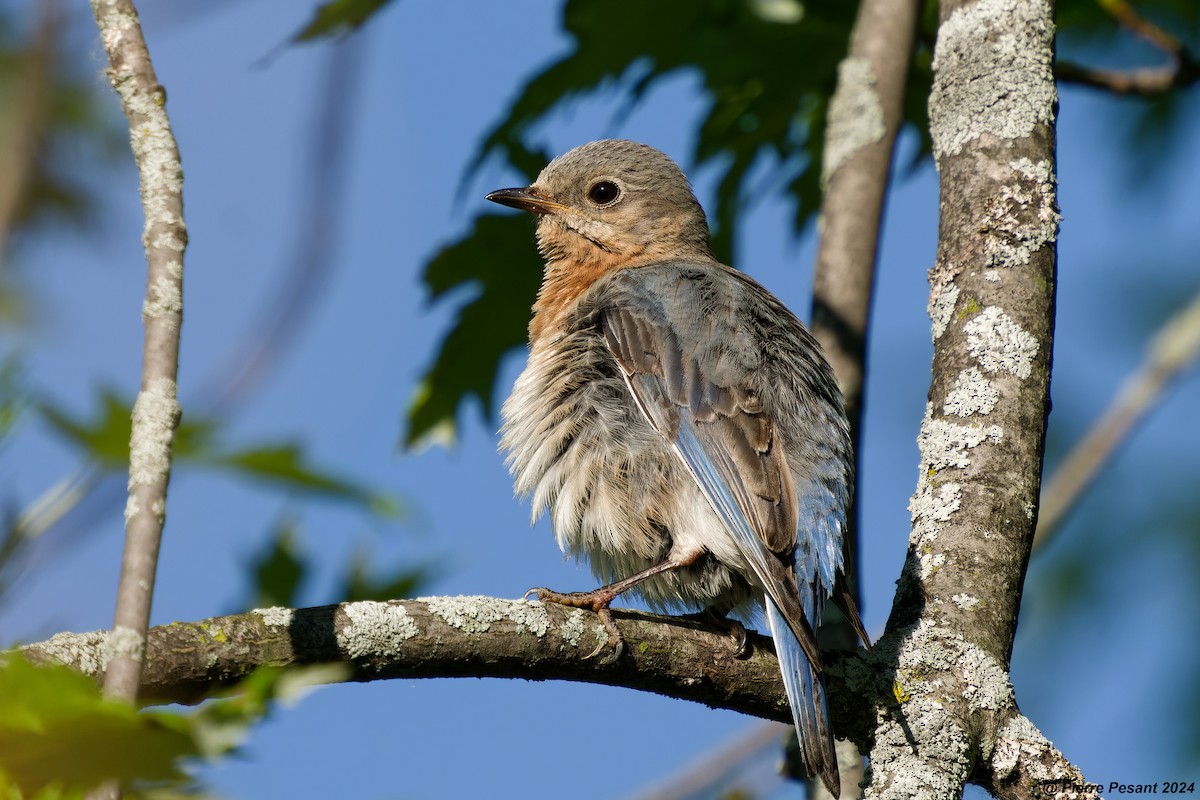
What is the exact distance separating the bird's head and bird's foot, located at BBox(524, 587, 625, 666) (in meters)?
2.02

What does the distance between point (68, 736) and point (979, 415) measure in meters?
2.66

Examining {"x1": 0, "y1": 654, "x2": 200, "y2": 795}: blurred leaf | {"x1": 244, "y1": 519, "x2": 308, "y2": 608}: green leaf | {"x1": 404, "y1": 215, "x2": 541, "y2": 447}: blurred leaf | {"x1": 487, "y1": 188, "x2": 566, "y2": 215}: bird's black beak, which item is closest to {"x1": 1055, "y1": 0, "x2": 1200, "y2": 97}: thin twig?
{"x1": 487, "y1": 188, "x2": 566, "y2": 215}: bird's black beak

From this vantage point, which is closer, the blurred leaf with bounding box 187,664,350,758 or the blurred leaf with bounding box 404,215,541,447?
the blurred leaf with bounding box 187,664,350,758

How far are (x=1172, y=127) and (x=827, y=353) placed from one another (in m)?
2.58

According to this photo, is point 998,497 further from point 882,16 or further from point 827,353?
point 882,16

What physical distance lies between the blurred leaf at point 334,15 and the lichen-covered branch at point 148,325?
6.38 feet

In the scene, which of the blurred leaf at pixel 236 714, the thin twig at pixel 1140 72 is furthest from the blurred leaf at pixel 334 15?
the blurred leaf at pixel 236 714

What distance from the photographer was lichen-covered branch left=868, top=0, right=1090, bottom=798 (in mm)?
3059

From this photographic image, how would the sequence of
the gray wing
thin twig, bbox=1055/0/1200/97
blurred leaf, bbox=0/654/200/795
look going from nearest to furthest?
1. blurred leaf, bbox=0/654/200/795
2. the gray wing
3. thin twig, bbox=1055/0/1200/97

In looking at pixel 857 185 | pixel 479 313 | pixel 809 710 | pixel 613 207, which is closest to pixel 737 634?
pixel 809 710

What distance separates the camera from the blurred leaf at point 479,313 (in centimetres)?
512

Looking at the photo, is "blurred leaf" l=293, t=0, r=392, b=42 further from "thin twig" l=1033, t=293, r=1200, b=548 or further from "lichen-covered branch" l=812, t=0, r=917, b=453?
"thin twig" l=1033, t=293, r=1200, b=548

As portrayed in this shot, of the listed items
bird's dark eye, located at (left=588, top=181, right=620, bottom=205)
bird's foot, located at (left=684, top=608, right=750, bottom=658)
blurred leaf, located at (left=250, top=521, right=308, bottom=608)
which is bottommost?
bird's foot, located at (left=684, top=608, right=750, bottom=658)

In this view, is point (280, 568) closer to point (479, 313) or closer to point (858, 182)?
point (479, 313)
